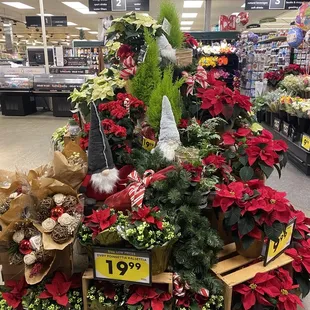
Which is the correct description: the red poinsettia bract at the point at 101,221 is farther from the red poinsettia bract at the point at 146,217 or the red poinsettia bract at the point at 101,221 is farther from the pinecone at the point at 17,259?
the pinecone at the point at 17,259

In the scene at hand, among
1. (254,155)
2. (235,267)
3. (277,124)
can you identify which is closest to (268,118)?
(277,124)

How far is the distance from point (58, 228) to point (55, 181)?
20 centimetres

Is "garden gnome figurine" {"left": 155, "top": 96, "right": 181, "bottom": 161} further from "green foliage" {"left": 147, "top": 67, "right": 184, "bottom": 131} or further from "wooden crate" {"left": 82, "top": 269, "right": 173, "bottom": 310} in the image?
"wooden crate" {"left": 82, "top": 269, "right": 173, "bottom": 310}

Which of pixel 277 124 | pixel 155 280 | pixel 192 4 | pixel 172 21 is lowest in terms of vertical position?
pixel 277 124

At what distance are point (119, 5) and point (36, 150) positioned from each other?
19.1 ft

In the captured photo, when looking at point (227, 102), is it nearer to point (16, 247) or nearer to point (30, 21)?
point (16, 247)

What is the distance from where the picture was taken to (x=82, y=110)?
250 cm

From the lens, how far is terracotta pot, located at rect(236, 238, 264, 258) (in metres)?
1.55

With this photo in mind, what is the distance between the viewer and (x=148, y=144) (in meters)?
1.94

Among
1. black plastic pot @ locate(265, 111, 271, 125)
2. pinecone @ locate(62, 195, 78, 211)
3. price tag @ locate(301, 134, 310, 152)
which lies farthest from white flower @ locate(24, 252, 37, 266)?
black plastic pot @ locate(265, 111, 271, 125)

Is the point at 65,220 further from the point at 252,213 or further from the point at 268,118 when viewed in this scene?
the point at 268,118

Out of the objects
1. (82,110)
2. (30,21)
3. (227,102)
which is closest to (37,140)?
(82,110)

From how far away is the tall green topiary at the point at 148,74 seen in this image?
197 centimetres

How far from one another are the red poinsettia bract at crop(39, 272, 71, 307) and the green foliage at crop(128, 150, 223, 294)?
1.56 ft
